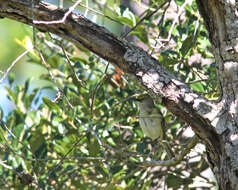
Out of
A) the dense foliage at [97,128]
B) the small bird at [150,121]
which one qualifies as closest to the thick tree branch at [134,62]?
the dense foliage at [97,128]

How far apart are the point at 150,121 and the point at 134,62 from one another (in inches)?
56.9

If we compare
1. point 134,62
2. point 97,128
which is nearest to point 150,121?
point 97,128

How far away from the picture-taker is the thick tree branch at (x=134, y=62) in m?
1.51

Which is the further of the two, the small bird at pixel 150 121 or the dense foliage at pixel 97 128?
the small bird at pixel 150 121

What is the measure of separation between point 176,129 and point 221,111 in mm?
1361

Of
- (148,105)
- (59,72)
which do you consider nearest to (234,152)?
(148,105)

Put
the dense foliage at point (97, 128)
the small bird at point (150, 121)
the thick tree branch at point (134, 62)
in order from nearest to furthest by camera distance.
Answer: the thick tree branch at point (134, 62)
the dense foliage at point (97, 128)
the small bird at point (150, 121)

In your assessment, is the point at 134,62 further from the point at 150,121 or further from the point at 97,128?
the point at 150,121

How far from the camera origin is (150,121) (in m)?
2.96

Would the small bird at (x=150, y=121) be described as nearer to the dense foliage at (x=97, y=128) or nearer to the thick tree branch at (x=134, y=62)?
the dense foliage at (x=97, y=128)

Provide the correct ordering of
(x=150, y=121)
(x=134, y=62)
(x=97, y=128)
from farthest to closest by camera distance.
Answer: (x=150, y=121) < (x=97, y=128) < (x=134, y=62)

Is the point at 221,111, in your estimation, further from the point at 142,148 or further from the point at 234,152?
the point at 142,148

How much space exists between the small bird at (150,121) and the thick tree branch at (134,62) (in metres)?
1.12

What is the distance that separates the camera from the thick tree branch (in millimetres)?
1506
